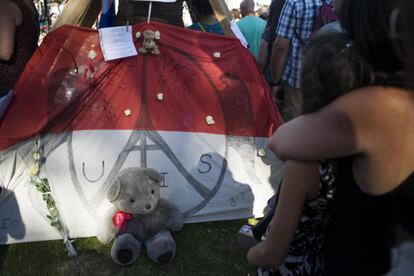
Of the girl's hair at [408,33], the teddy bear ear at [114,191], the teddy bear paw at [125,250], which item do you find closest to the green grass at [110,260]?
the teddy bear paw at [125,250]

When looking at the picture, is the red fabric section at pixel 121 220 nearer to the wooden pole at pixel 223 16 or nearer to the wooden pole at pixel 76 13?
the wooden pole at pixel 76 13

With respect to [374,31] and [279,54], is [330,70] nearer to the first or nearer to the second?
[374,31]

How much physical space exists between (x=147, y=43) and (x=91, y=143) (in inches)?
31.2

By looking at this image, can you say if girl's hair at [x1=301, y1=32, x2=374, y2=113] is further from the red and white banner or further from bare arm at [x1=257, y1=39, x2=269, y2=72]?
bare arm at [x1=257, y1=39, x2=269, y2=72]

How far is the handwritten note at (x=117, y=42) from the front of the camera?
9.60ft

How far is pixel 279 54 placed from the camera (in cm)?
359

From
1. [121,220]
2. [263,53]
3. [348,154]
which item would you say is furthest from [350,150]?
[263,53]

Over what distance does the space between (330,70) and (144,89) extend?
2.10 m

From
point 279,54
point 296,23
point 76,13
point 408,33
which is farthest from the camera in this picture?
point 279,54

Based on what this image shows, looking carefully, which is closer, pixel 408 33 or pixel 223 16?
pixel 408 33

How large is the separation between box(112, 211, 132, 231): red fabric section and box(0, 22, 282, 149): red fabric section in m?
0.61

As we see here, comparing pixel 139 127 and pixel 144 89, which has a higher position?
pixel 144 89

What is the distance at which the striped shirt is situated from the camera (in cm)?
328

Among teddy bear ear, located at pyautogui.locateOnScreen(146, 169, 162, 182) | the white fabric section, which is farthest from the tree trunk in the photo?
teddy bear ear, located at pyautogui.locateOnScreen(146, 169, 162, 182)
